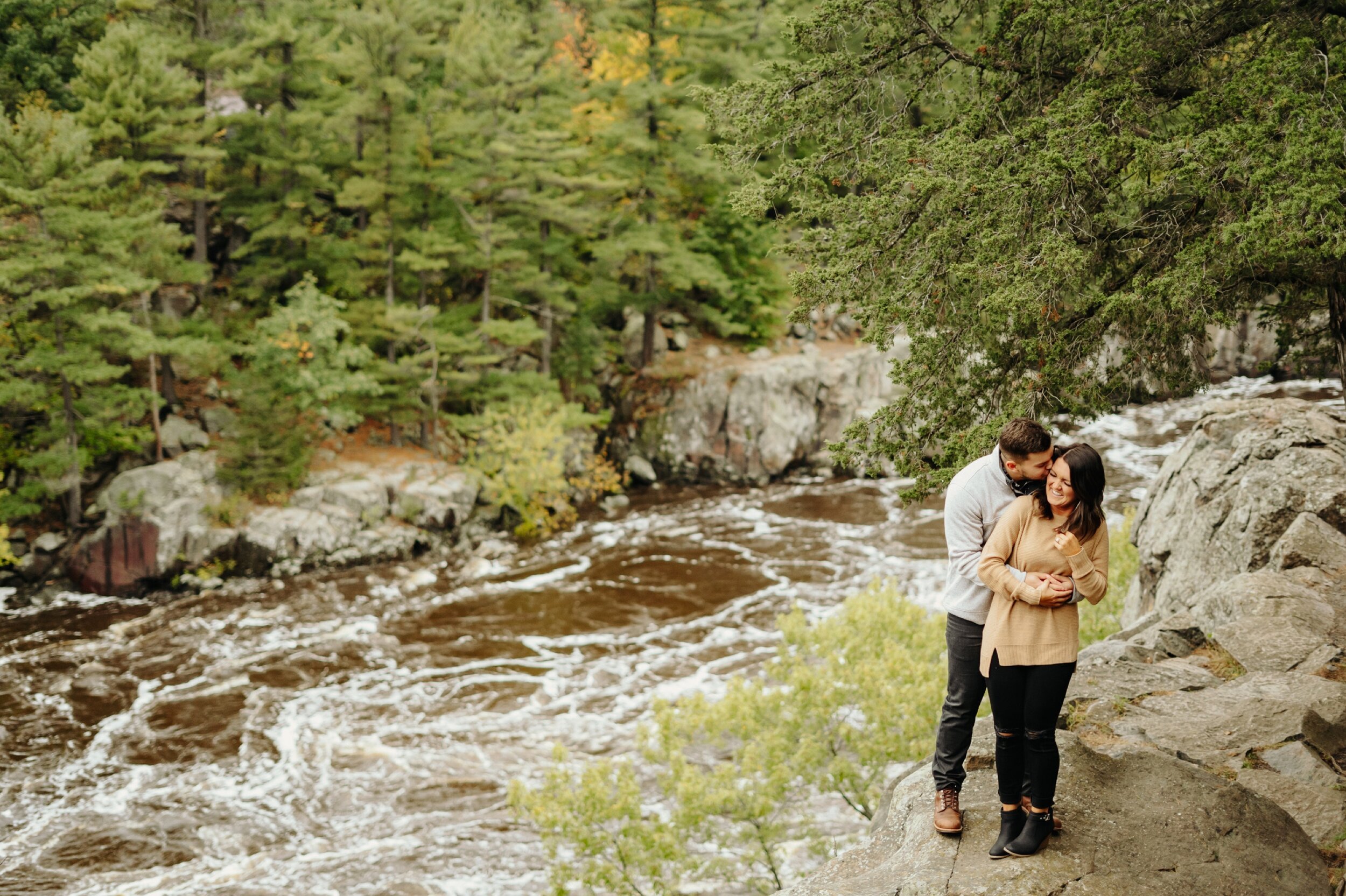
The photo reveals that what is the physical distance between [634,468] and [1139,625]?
58.0 ft

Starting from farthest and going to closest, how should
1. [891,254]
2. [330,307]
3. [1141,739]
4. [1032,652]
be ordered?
[330,307] < [891,254] < [1141,739] < [1032,652]

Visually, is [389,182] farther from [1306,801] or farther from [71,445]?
[1306,801]

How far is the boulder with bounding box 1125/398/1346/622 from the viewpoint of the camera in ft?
29.9

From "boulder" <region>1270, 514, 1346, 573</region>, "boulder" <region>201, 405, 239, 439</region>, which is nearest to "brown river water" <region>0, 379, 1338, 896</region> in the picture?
"boulder" <region>201, 405, 239, 439</region>

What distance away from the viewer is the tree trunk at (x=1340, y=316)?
5910 mm

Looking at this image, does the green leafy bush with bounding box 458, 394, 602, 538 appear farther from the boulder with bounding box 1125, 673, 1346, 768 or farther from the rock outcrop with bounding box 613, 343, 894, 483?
the boulder with bounding box 1125, 673, 1346, 768

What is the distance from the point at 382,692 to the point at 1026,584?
12756 mm

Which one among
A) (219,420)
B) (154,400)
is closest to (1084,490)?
(154,400)

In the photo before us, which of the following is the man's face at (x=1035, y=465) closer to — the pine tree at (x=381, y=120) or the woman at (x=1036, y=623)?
the woman at (x=1036, y=623)

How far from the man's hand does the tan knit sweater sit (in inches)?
0.9

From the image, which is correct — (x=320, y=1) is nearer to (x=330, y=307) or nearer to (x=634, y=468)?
(x=330, y=307)

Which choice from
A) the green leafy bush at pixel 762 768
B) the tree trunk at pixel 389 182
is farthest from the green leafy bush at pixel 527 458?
→ the green leafy bush at pixel 762 768

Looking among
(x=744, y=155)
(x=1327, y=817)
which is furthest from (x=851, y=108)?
(x=1327, y=817)

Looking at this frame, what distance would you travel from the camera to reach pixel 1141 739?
6.36 m
